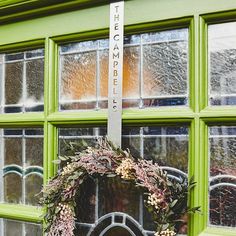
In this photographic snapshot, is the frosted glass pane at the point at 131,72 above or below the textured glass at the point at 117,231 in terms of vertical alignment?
above

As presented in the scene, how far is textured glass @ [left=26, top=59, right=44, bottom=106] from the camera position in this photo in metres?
1.73

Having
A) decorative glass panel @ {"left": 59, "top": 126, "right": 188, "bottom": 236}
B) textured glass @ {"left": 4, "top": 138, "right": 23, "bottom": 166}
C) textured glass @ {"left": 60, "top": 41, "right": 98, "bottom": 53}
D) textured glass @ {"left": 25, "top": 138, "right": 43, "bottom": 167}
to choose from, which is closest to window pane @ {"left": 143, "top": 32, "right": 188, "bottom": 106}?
decorative glass panel @ {"left": 59, "top": 126, "right": 188, "bottom": 236}

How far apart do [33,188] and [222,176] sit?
30.5 inches

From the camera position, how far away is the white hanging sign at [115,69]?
1.50 meters

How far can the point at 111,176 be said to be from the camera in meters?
1.41

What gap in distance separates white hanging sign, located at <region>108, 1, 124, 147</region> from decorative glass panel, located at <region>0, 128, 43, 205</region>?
356 mm

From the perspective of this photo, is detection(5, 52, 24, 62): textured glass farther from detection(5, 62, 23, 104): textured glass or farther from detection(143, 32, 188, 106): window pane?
detection(143, 32, 188, 106): window pane

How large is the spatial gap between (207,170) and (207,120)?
16 cm

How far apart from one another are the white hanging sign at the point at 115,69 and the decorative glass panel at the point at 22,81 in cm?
35

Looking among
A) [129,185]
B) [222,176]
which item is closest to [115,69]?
[129,185]

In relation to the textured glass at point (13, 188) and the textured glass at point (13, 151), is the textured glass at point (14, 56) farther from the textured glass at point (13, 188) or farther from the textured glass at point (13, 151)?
the textured glass at point (13, 188)

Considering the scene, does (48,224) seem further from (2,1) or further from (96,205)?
(2,1)

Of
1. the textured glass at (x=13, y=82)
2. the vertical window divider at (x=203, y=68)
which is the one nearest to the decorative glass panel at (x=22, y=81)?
the textured glass at (x=13, y=82)

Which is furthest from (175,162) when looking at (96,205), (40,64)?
(40,64)
